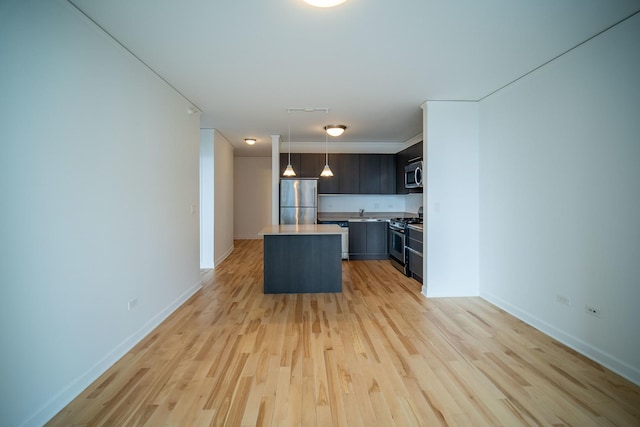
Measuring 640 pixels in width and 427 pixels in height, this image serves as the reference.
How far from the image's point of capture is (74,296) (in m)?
2.12

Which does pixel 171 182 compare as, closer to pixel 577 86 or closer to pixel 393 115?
pixel 393 115

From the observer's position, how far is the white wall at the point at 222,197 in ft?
20.2

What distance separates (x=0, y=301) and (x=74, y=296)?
20.9 inches

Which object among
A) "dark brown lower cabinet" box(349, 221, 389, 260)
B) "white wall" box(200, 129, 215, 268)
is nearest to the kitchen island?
"white wall" box(200, 129, 215, 268)

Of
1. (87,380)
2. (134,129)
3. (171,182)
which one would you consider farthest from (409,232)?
→ (87,380)

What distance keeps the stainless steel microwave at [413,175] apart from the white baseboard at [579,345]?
244 cm

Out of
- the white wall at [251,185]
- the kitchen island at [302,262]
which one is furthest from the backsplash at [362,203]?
the kitchen island at [302,262]

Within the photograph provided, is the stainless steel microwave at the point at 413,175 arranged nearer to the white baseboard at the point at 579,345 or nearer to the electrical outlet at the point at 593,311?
the white baseboard at the point at 579,345

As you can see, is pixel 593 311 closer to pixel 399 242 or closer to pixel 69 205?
pixel 399 242

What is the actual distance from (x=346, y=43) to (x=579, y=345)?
3226mm

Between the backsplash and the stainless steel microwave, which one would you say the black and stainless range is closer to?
the stainless steel microwave

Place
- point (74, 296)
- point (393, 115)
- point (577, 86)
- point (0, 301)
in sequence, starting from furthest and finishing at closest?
1. point (393, 115)
2. point (577, 86)
3. point (74, 296)
4. point (0, 301)

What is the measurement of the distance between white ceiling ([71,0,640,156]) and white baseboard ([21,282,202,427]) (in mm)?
2506

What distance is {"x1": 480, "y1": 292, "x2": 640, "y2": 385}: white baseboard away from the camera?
7.64ft
